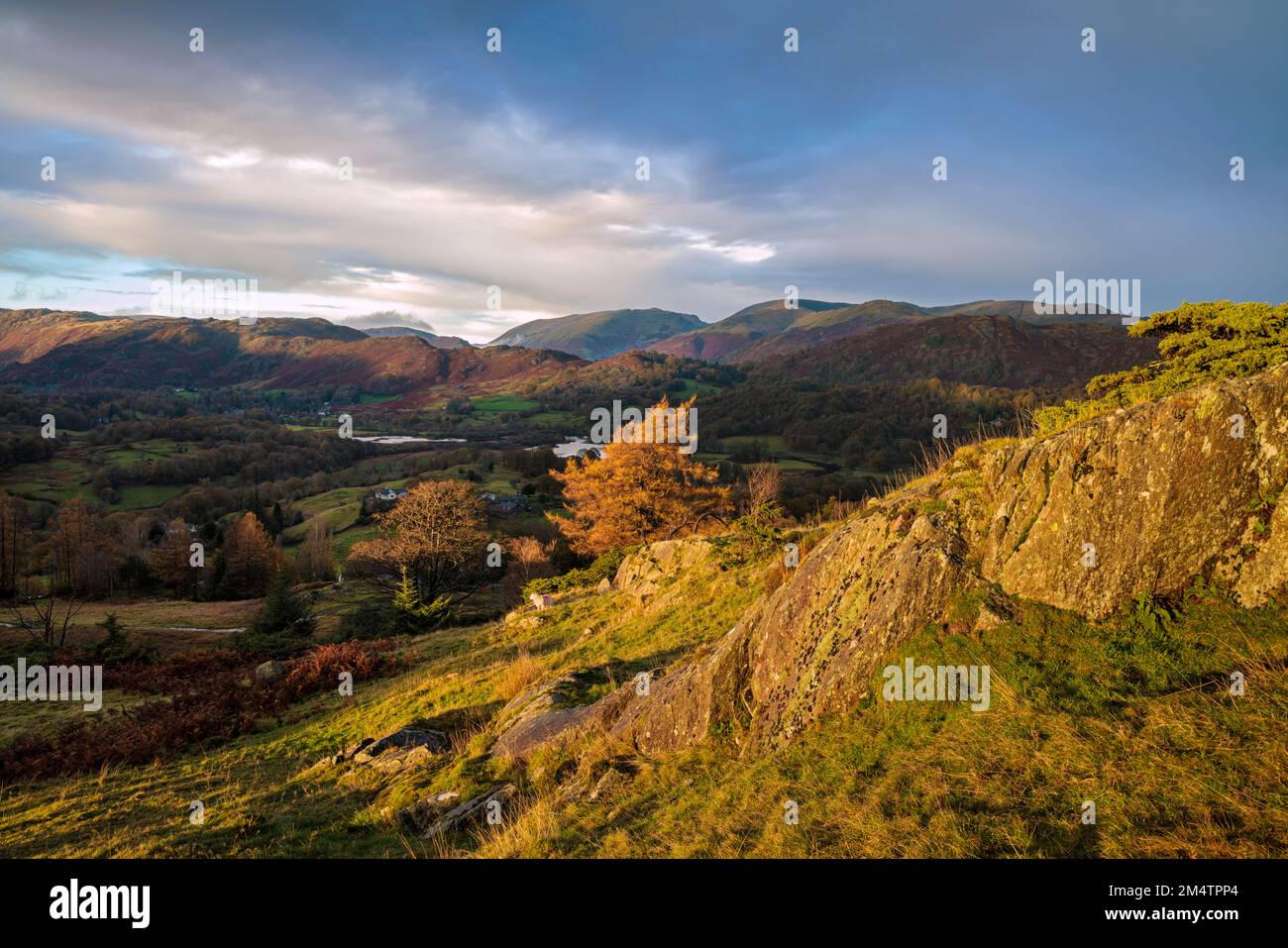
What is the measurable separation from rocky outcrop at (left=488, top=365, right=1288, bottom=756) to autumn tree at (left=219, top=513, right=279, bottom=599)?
62.6 metres

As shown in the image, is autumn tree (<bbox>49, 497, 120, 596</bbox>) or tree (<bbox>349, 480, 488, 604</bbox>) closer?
tree (<bbox>349, 480, 488, 604</bbox>)

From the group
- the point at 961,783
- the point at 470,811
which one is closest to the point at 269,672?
the point at 470,811

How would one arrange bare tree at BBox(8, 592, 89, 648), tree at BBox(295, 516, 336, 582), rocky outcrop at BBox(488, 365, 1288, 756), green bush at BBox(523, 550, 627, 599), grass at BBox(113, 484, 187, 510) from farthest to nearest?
grass at BBox(113, 484, 187, 510) → tree at BBox(295, 516, 336, 582) → bare tree at BBox(8, 592, 89, 648) → green bush at BBox(523, 550, 627, 599) → rocky outcrop at BBox(488, 365, 1288, 756)

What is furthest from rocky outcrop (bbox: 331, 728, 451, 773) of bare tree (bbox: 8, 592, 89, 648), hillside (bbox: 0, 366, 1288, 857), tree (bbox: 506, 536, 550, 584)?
tree (bbox: 506, 536, 550, 584)

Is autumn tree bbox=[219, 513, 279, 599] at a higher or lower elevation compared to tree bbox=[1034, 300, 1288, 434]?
lower

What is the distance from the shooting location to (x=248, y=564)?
60.1 metres

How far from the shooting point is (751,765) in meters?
6.55

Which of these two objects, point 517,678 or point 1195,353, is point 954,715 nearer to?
point 1195,353

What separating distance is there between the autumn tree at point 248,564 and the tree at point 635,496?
144 feet

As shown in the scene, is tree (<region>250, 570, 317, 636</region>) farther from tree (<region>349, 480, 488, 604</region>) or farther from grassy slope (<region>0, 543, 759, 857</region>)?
grassy slope (<region>0, 543, 759, 857</region>)

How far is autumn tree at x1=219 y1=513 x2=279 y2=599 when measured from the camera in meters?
58.4
